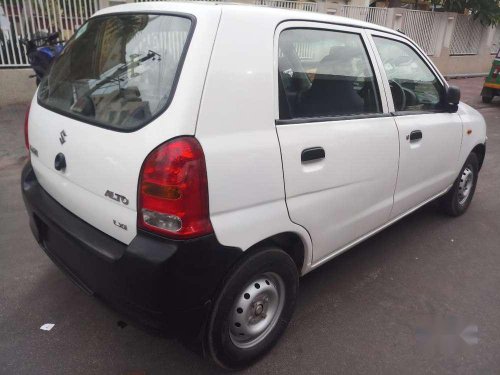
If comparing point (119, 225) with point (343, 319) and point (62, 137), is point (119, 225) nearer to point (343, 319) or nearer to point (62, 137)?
point (62, 137)

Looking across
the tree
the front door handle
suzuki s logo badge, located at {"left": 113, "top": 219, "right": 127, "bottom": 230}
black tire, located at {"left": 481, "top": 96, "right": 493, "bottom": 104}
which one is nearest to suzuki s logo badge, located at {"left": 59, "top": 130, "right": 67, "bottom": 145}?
suzuki s logo badge, located at {"left": 113, "top": 219, "right": 127, "bottom": 230}

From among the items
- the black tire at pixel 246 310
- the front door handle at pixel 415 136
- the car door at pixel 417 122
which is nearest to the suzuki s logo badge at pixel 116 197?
the black tire at pixel 246 310

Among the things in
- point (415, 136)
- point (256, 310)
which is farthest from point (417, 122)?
point (256, 310)

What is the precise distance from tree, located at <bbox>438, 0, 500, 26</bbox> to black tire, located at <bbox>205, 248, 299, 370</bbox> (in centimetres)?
1577

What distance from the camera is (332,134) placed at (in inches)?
→ 88.9

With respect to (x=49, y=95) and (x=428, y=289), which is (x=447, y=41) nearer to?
(x=428, y=289)

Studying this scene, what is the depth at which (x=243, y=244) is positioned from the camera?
1865mm

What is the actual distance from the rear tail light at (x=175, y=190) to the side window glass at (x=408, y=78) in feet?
5.60

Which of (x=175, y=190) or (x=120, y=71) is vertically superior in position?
(x=120, y=71)

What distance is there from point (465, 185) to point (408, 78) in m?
1.61

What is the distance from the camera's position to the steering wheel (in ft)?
9.27

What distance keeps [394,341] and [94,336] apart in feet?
5.78

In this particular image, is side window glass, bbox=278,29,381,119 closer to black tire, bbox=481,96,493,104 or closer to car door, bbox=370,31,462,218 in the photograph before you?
car door, bbox=370,31,462,218

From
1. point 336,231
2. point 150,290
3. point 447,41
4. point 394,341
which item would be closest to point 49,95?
point 150,290
